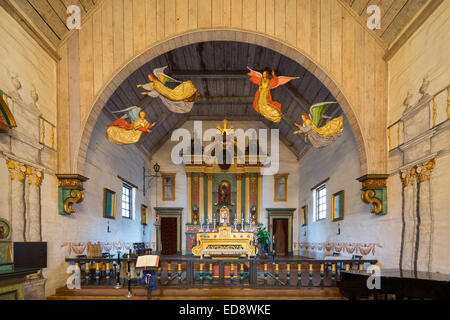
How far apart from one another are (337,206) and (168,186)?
31.3 ft

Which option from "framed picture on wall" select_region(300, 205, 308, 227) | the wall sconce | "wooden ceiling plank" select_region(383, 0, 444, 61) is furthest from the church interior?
the wall sconce

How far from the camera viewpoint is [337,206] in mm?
11039

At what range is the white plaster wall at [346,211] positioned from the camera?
282 inches

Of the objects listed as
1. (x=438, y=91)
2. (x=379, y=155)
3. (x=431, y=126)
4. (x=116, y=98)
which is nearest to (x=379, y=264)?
(x=379, y=155)

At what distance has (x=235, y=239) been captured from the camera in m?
12.2

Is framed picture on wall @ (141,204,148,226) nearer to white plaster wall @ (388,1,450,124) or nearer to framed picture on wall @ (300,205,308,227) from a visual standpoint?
framed picture on wall @ (300,205,308,227)

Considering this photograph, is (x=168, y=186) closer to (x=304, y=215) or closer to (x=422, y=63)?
(x=304, y=215)

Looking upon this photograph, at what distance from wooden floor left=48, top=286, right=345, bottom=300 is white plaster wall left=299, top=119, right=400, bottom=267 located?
161 centimetres

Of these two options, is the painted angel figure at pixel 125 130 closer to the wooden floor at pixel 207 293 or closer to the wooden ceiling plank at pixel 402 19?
the wooden floor at pixel 207 293

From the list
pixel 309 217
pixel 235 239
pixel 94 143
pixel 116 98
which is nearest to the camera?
pixel 94 143

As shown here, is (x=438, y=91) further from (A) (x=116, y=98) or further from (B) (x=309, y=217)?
(B) (x=309, y=217)

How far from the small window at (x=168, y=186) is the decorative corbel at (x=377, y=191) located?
1195 centimetres

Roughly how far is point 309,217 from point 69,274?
10525 mm

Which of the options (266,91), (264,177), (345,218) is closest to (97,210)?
(266,91)
